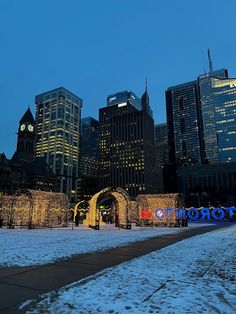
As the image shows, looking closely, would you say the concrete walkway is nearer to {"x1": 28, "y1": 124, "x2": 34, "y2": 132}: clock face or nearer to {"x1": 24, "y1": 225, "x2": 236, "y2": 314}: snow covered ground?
{"x1": 24, "y1": 225, "x2": 236, "y2": 314}: snow covered ground

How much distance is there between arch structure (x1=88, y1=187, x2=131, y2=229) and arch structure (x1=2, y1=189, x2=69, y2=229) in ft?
19.1

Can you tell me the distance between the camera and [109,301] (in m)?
5.61

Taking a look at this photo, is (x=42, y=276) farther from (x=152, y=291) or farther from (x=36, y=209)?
(x=36, y=209)

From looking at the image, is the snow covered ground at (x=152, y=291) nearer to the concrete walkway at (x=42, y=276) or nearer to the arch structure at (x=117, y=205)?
the concrete walkway at (x=42, y=276)

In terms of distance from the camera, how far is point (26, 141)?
176625mm

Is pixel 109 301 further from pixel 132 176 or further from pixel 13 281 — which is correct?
pixel 132 176

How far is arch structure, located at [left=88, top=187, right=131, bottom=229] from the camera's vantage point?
31983 mm

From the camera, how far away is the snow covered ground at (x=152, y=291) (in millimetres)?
5246

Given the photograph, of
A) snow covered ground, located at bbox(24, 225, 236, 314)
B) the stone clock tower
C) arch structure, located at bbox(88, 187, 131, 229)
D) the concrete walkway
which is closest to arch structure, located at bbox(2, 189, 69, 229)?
arch structure, located at bbox(88, 187, 131, 229)

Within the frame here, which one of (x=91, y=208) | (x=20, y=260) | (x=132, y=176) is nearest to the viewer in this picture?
(x=20, y=260)

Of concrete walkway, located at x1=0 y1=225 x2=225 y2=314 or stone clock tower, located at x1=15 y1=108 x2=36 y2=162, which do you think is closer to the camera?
concrete walkway, located at x1=0 y1=225 x2=225 y2=314

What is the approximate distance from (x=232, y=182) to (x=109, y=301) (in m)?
158

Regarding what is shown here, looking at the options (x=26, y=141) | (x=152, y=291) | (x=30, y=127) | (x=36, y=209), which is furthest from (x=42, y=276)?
(x=30, y=127)

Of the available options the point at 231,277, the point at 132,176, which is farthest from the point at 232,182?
the point at 231,277
